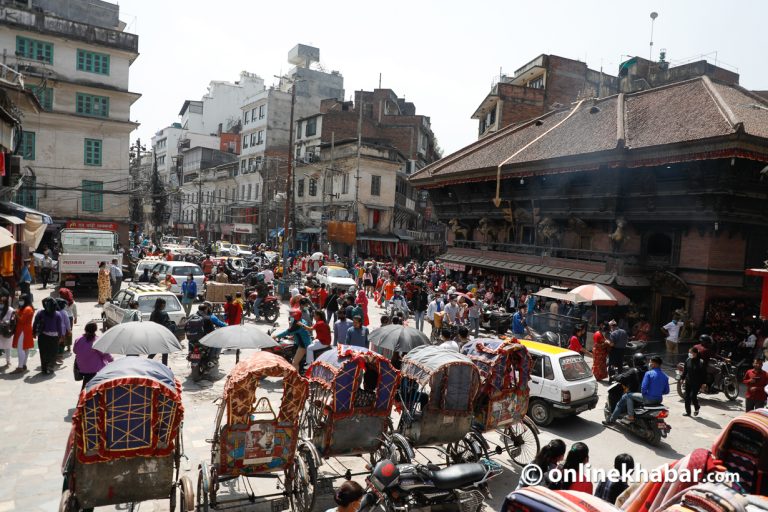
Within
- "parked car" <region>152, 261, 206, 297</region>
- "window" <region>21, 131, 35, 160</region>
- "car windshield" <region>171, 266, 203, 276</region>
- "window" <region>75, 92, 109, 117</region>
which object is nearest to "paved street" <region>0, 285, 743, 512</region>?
"parked car" <region>152, 261, 206, 297</region>

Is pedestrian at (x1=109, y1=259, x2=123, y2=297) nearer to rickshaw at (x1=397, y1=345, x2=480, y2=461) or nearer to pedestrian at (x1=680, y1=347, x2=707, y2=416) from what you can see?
rickshaw at (x1=397, y1=345, x2=480, y2=461)

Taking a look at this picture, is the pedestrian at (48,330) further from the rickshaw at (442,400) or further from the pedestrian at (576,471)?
the pedestrian at (576,471)

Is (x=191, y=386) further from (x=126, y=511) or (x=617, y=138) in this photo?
(x=617, y=138)

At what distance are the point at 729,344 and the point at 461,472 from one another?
1491cm

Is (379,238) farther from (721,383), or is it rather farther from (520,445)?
(520,445)

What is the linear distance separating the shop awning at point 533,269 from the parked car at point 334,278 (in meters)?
7.09

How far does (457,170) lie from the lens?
28.8 m

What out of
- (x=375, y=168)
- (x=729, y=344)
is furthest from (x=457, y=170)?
(x=375, y=168)

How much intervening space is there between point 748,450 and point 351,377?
4375mm

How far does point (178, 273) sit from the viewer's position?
75.9ft

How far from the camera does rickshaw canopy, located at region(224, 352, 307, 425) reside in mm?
6145

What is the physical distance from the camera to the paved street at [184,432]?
279 inches

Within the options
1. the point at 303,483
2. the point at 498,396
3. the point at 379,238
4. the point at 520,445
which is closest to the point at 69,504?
the point at 303,483

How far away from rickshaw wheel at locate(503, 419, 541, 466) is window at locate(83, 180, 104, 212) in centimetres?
3472
